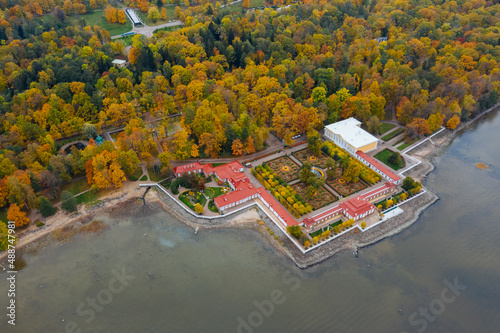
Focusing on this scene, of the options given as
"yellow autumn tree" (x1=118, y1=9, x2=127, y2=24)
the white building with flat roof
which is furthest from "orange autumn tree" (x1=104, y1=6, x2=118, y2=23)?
the white building with flat roof

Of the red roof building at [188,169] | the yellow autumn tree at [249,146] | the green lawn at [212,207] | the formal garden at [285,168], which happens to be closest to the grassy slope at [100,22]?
the red roof building at [188,169]

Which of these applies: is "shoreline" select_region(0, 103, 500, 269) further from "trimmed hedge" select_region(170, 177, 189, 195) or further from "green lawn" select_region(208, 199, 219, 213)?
"green lawn" select_region(208, 199, 219, 213)

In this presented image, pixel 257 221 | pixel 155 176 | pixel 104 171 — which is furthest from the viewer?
pixel 155 176

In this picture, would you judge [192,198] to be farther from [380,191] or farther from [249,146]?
[380,191]

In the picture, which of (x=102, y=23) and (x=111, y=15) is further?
(x=102, y=23)

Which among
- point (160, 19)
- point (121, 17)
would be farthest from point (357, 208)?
point (121, 17)

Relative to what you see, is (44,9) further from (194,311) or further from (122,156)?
(194,311)
